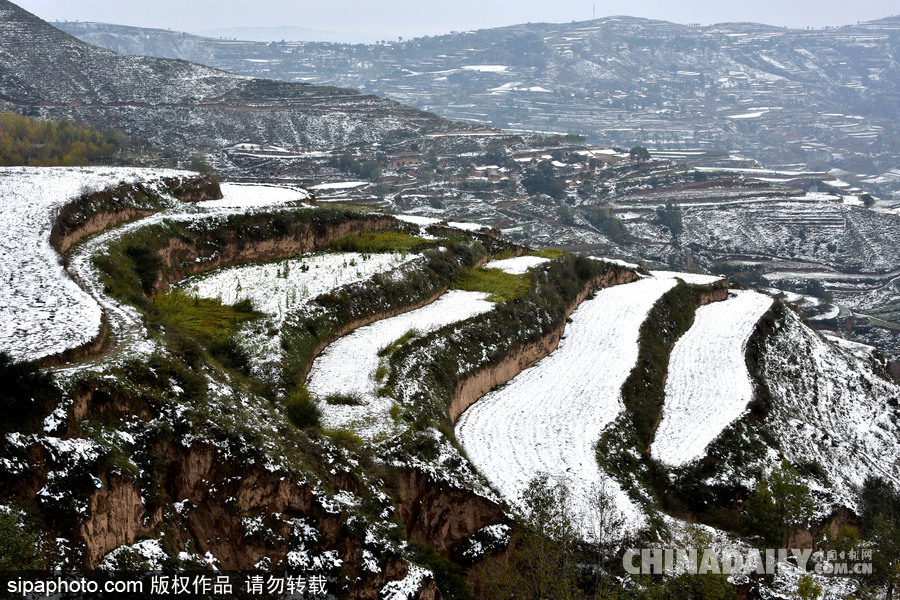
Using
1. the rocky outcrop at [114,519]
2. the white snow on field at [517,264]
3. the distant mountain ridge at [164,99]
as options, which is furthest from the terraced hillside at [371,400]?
the distant mountain ridge at [164,99]

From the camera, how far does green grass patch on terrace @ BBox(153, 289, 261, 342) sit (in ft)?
77.8

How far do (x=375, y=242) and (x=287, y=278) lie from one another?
921 cm

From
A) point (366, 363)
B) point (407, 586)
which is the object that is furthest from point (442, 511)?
point (366, 363)

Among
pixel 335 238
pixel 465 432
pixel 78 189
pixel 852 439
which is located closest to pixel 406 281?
pixel 335 238

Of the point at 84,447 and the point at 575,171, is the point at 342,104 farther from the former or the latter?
the point at 84,447

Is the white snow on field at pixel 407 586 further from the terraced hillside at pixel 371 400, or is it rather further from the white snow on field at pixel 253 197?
the white snow on field at pixel 253 197

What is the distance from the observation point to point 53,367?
47.6 feet

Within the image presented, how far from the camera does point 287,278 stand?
31.3 m

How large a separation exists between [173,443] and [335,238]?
25.8m

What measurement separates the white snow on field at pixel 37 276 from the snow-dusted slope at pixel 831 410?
88.3 ft

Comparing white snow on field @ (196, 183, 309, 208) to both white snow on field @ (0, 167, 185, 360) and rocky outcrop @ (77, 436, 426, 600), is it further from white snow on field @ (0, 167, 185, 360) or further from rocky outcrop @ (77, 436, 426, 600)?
rocky outcrop @ (77, 436, 426, 600)

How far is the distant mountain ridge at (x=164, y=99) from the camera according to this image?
4363 inches

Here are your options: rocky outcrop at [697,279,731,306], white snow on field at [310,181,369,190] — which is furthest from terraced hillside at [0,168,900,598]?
white snow on field at [310,181,369,190]

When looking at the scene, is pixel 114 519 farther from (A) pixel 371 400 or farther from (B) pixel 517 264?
(B) pixel 517 264
